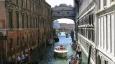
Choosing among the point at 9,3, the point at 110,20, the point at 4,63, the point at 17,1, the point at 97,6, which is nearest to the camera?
the point at 110,20

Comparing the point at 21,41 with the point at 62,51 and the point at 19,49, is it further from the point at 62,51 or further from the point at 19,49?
the point at 62,51

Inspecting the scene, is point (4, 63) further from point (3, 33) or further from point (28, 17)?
point (28, 17)

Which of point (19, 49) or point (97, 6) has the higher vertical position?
point (97, 6)

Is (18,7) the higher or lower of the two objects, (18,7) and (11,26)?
the higher

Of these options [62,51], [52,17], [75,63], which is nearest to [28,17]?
[62,51]

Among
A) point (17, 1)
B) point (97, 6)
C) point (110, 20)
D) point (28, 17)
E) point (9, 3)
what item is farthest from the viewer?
point (28, 17)

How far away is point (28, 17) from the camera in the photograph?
37062 millimetres

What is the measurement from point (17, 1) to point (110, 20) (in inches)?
681

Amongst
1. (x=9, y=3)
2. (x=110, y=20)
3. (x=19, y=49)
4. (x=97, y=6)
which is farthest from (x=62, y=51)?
(x=110, y=20)

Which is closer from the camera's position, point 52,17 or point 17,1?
point 17,1

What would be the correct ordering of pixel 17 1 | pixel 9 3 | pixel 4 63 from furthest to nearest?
pixel 17 1 < pixel 9 3 < pixel 4 63

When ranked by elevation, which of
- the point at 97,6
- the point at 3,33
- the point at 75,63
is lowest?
the point at 75,63

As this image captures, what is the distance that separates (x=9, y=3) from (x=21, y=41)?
283 inches

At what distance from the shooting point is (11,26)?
2655 centimetres
